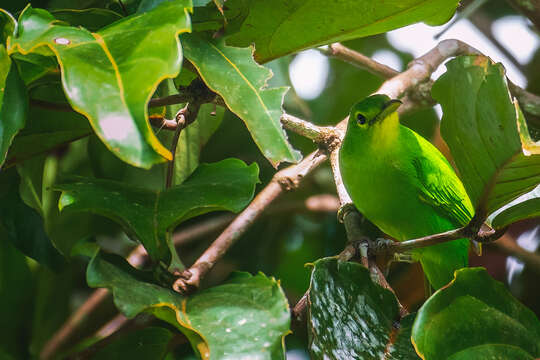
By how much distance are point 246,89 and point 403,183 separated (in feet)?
2.51


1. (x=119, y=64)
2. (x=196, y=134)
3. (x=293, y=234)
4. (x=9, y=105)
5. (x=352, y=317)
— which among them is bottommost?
(x=293, y=234)

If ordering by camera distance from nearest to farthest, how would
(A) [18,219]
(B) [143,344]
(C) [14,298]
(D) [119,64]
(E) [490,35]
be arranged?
(D) [119,64] → (B) [143,344] → (A) [18,219] → (C) [14,298] → (E) [490,35]

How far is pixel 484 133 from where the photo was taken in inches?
44.3

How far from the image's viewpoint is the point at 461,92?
115cm

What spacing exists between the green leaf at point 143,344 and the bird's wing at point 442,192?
0.82 metres

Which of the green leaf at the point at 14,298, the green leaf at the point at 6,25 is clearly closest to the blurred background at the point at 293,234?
the green leaf at the point at 14,298

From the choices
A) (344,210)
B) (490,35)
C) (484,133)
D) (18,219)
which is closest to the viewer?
(484,133)

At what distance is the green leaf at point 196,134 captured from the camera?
1833 mm

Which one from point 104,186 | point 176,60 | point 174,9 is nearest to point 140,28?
point 174,9

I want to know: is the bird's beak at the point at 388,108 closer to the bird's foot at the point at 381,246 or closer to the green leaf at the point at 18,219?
the bird's foot at the point at 381,246

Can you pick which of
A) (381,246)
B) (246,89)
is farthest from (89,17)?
(381,246)

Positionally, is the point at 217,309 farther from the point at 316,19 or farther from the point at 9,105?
the point at 316,19

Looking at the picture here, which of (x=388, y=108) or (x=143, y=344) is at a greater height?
(x=388, y=108)

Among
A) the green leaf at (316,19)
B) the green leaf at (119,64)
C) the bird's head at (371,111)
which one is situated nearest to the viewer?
the green leaf at (119,64)
